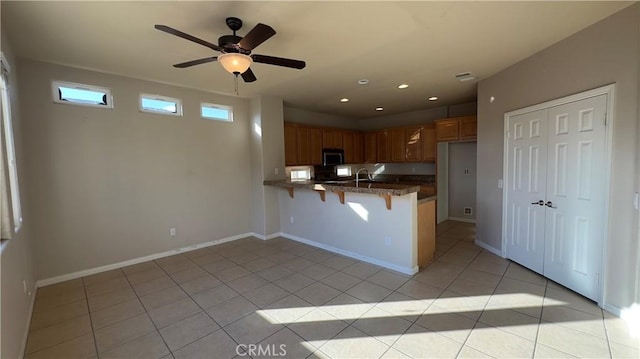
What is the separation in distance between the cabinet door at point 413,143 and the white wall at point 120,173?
12.8 ft

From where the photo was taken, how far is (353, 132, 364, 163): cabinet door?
732 cm

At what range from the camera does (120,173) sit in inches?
151

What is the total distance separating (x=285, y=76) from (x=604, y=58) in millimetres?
3507

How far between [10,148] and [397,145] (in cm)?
649

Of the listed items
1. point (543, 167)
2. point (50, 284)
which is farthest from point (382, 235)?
point (50, 284)

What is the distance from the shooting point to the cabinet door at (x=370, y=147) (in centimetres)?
728

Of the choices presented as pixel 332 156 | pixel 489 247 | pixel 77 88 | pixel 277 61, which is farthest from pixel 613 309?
pixel 77 88

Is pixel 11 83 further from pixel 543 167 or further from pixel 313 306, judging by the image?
pixel 543 167

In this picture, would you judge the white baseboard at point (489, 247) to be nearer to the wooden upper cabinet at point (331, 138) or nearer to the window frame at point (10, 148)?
the wooden upper cabinet at point (331, 138)

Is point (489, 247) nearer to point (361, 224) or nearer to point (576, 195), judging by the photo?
point (576, 195)

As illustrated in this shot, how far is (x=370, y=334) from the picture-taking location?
2277mm

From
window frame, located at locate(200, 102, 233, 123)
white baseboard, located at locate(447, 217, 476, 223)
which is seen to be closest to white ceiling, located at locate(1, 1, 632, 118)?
window frame, located at locate(200, 102, 233, 123)
